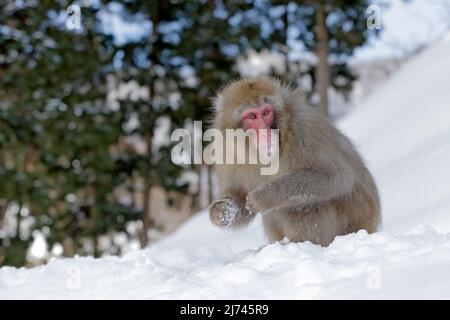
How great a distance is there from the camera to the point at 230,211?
13.6ft

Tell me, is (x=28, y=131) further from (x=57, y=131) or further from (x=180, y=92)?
(x=180, y=92)

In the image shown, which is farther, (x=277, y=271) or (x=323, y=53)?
(x=323, y=53)

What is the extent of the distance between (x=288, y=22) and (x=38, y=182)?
425 centimetres

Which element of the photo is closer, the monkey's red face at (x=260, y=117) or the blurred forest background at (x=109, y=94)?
the monkey's red face at (x=260, y=117)

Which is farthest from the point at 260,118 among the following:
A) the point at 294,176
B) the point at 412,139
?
the point at 412,139

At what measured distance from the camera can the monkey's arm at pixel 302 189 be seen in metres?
3.94

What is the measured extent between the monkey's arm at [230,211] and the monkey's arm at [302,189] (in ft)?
0.61

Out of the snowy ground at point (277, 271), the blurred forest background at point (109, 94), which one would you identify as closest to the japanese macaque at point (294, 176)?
the snowy ground at point (277, 271)

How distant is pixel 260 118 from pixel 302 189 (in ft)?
1.60

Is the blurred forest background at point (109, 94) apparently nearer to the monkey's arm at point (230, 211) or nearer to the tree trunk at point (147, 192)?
the tree trunk at point (147, 192)

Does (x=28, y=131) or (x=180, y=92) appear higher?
(x=180, y=92)

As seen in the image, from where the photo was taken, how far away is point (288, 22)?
986 cm

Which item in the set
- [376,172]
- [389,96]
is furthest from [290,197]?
[389,96]

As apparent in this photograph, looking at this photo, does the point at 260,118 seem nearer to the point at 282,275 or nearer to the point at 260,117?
the point at 260,117
